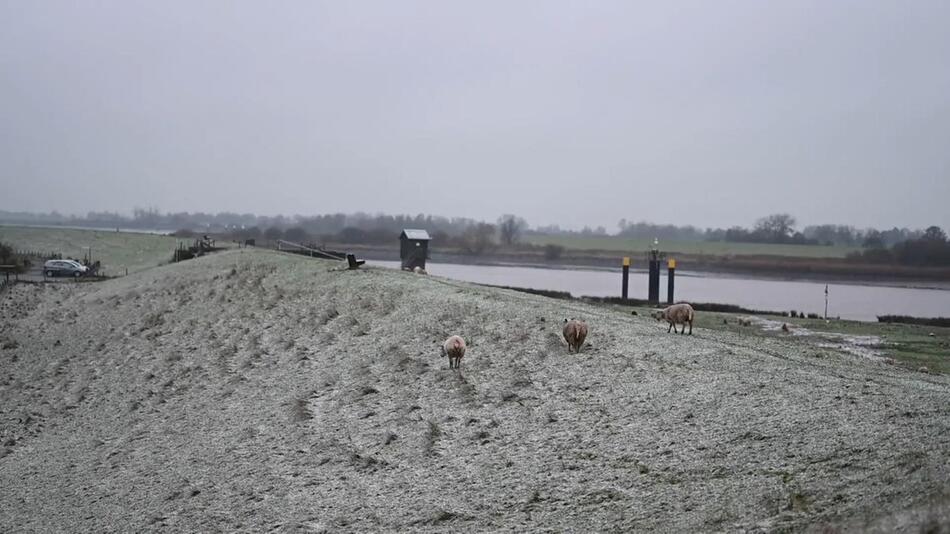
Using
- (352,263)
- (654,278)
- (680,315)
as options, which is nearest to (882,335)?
(680,315)

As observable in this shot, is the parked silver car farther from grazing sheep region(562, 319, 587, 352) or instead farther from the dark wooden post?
grazing sheep region(562, 319, 587, 352)

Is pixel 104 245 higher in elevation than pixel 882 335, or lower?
higher

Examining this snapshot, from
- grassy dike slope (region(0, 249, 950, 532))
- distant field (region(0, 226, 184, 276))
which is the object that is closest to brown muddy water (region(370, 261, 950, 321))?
distant field (region(0, 226, 184, 276))

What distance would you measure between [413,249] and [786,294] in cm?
2669

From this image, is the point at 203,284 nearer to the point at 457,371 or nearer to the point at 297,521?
the point at 457,371

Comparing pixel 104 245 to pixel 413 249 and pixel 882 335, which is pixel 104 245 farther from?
pixel 882 335

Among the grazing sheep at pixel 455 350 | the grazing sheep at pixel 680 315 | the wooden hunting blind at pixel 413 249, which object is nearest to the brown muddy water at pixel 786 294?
the wooden hunting blind at pixel 413 249

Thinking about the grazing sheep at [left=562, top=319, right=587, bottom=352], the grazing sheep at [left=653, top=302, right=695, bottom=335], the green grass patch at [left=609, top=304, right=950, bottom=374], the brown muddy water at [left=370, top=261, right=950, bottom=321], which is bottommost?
the brown muddy water at [left=370, top=261, right=950, bottom=321]

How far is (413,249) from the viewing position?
3828 cm

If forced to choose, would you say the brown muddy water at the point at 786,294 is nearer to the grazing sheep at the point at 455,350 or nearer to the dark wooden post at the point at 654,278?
the dark wooden post at the point at 654,278

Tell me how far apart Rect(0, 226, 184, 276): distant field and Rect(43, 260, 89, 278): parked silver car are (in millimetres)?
1483

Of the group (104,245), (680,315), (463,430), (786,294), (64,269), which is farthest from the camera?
(104,245)

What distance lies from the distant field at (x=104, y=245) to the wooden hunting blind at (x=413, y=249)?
1338 centimetres

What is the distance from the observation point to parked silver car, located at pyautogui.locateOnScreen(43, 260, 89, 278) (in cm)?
4138
